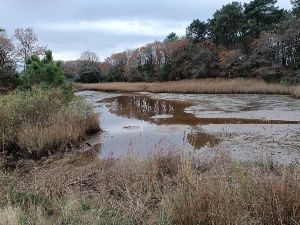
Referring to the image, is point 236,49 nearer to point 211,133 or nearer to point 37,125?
point 211,133

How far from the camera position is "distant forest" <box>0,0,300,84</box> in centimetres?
3797

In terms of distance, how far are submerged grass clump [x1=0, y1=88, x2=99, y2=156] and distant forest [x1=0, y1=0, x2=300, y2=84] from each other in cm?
2639

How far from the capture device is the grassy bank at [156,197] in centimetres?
431

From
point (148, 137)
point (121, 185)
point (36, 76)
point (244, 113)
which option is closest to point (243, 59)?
point (244, 113)

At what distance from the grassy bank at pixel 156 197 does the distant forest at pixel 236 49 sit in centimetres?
3036

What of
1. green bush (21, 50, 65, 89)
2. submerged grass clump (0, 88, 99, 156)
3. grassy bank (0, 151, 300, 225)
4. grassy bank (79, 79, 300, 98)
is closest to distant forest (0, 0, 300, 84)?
grassy bank (79, 79, 300, 98)

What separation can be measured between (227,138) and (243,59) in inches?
1273

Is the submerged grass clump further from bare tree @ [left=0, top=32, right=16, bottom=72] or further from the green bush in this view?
bare tree @ [left=0, top=32, right=16, bottom=72]

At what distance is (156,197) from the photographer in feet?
19.5

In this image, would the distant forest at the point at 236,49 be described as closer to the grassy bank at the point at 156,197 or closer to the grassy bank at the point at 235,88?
the grassy bank at the point at 235,88

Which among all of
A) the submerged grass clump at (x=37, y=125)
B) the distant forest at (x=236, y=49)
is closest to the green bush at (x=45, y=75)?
the submerged grass clump at (x=37, y=125)

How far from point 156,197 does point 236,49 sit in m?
43.0

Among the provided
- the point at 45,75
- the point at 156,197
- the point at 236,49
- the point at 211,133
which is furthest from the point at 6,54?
the point at 156,197

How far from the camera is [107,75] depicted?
72500 millimetres
